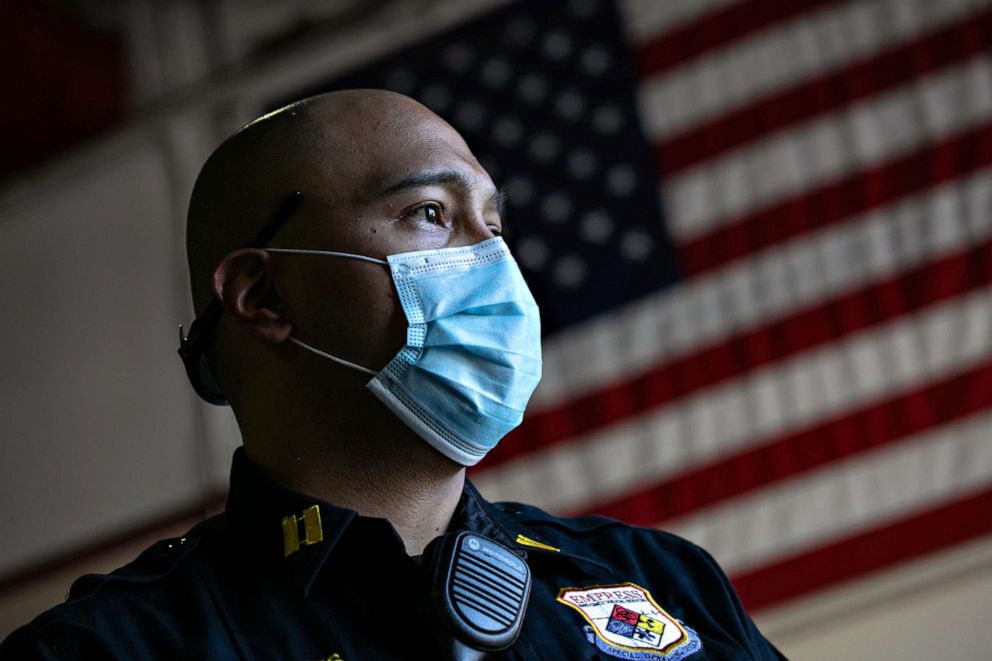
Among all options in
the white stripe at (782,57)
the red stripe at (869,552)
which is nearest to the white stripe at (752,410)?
the red stripe at (869,552)

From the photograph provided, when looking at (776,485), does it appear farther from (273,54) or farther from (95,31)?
(95,31)

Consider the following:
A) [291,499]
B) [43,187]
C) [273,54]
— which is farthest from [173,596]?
[43,187]

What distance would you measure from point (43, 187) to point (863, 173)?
12.4 ft

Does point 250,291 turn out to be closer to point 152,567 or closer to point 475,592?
point 152,567

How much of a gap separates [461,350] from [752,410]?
2.86m

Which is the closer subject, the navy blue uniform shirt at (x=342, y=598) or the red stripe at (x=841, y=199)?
the navy blue uniform shirt at (x=342, y=598)

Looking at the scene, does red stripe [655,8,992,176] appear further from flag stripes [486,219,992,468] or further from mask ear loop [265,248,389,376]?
mask ear loop [265,248,389,376]

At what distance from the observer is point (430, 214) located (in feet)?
5.65

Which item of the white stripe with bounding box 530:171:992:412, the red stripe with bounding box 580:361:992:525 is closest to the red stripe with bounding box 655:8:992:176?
the white stripe with bounding box 530:171:992:412

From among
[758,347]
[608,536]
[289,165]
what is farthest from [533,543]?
[758,347]

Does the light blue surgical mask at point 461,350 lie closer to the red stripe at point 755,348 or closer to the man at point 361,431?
the man at point 361,431

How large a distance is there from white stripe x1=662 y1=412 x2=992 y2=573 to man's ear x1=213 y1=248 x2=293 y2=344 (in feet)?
9.66

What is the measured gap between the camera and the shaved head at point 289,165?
5.62ft

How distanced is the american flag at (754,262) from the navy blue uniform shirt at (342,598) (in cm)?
266
